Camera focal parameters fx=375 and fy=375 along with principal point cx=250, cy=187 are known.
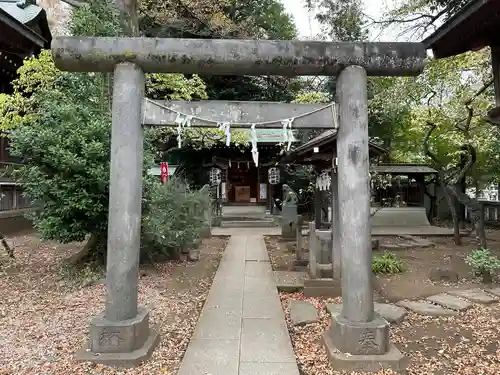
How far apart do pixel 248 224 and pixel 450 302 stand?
12.9m

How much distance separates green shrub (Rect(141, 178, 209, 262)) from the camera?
7.72m

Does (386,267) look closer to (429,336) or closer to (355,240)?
(429,336)

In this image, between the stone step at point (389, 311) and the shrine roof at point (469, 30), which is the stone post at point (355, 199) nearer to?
the stone step at point (389, 311)

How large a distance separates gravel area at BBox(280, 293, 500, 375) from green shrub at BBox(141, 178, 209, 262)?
3.26 m

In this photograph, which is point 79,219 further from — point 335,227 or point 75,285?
point 335,227

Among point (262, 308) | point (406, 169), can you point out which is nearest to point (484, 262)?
point (262, 308)

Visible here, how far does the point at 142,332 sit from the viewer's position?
423 centimetres

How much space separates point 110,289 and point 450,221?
65.9ft

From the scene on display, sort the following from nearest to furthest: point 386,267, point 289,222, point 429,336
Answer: point 429,336 → point 386,267 → point 289,222

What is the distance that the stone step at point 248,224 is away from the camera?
1841cm

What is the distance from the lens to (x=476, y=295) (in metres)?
6.63

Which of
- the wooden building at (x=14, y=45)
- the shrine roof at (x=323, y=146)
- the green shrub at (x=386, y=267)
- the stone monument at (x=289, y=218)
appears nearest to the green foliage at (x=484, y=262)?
the green shrub at (x=386, y=267)

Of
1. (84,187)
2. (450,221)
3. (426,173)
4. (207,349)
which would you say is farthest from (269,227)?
(207,349)

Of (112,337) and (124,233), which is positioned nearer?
(112,337)
